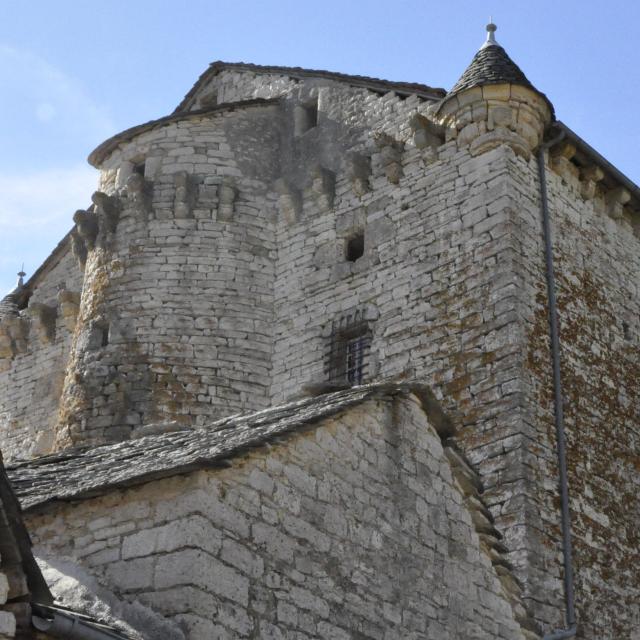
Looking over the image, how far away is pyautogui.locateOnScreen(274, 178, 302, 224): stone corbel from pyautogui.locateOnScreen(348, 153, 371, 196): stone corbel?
2.77ft


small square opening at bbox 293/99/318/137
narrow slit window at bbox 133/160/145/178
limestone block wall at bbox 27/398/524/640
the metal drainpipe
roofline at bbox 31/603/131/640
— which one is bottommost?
roofline at bbox 31/603/131/640

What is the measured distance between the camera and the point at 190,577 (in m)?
6.07

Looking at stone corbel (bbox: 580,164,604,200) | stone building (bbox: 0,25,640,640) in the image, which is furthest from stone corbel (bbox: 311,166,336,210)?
stone corbel (bbox: 580,164,604,200)

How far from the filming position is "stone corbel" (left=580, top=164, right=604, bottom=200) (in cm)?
1389

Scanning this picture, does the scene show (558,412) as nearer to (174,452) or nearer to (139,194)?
(174,452)

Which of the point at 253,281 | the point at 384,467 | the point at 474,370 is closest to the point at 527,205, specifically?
the point at 474,370

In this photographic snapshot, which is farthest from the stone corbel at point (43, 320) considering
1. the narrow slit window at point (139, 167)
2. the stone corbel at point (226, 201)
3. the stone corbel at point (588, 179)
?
the stone corbel at point (588, 179)

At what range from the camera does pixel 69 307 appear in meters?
16.7

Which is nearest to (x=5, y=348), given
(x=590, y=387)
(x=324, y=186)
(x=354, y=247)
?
(x=324, y=186)

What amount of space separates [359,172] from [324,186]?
53 centimetres

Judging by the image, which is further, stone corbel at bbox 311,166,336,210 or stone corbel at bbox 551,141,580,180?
stone corbel at bbox 311,166,336,210

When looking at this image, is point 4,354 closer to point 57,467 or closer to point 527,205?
point 527,205

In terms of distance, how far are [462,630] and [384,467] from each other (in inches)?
42.4

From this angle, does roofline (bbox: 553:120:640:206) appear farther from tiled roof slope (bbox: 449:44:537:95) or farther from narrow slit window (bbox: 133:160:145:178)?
narrow slit window (bbox: 133:160:145:178)
